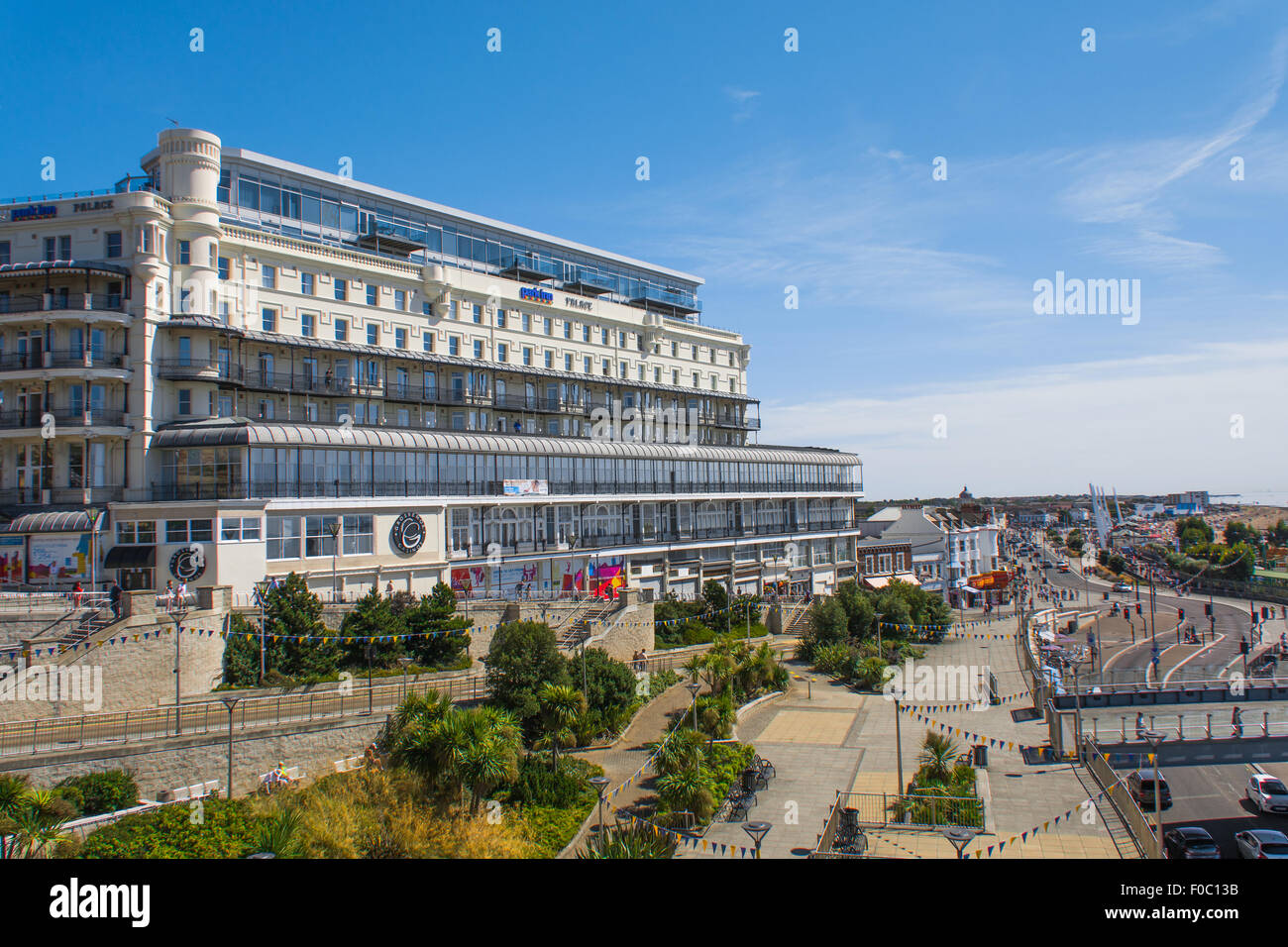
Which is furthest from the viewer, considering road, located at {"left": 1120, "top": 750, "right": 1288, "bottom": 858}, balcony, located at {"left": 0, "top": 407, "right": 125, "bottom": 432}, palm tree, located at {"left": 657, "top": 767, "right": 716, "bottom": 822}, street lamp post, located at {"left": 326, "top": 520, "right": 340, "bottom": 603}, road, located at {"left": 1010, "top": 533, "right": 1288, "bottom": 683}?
road, located at {"left": 1010, "top": 533, "right": 1288, "bottom": 683}

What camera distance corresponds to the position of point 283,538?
123ft

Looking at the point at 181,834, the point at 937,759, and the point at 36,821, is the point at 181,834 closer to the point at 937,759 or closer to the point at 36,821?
the point at 36,821

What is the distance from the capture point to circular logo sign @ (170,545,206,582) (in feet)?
115

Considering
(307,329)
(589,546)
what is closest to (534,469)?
(589,546)

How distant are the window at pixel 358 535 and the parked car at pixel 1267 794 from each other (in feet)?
132

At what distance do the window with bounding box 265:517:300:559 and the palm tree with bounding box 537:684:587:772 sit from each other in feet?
53.5

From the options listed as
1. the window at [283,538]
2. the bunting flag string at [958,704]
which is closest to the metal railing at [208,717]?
the window at [283,538]

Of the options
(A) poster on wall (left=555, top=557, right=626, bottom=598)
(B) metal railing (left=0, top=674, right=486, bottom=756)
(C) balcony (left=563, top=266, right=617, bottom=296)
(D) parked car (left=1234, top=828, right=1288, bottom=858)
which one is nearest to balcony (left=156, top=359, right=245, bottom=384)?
(B) metal railing (left=0, top=674, right=486, bottom=756)

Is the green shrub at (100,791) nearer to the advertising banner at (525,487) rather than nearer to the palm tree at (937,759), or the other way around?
the palm tree at (937,759)

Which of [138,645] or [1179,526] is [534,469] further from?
[1179,526]

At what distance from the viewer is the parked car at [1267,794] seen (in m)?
31.2

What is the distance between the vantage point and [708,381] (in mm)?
72750

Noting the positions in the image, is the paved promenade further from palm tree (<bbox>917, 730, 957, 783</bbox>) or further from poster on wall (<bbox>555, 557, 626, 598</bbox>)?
poster on wall (<bbox>555, 557, 626, 598</bbox>)
